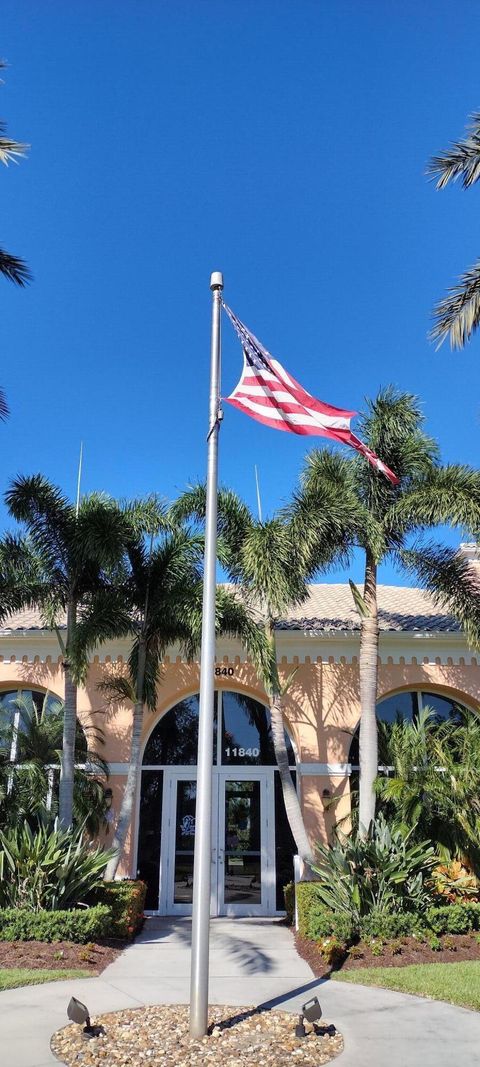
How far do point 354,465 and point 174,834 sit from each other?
8.51 meters

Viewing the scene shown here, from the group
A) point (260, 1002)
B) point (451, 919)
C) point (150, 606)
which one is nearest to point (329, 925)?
point (451, 919)

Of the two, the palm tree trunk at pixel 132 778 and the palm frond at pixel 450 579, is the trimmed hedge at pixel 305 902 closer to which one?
the palm tree trunk at pixel 132 778

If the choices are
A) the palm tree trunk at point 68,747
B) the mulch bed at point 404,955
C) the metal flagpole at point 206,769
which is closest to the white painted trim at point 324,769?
the palm tree trunk at point 68,747

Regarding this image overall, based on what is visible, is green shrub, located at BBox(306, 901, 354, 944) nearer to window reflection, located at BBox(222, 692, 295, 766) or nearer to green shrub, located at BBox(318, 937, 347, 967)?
green shrub, located at BBox(318, 937, 347, 967)

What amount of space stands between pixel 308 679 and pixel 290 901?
4404 mm

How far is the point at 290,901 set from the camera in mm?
13852

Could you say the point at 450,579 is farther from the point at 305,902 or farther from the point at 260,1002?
the point at 260,1002

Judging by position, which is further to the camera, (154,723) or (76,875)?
(154,723)

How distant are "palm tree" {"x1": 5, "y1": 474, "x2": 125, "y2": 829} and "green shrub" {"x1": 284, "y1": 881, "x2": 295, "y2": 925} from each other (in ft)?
14.1

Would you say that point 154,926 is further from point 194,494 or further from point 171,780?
point 194,494

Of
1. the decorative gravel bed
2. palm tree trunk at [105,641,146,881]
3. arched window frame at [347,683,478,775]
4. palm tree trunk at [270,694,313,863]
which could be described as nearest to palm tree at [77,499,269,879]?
palm tree trunk at [105,641,146,881]

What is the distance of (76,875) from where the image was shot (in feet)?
36.7

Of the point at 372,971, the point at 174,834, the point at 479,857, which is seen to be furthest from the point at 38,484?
the point at 479,857

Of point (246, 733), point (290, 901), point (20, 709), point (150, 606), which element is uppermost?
point (150, 606)
